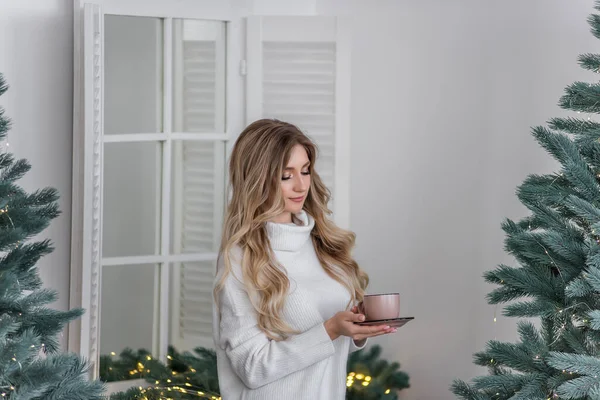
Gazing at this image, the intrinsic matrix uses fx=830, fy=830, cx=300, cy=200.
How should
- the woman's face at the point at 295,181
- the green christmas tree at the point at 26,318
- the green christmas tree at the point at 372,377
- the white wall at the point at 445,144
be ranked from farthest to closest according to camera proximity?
1. the green christmas tree at the point at 372,377
2. the white wall at the point at 445,144
3. the woman's face at the point at 295,181
4. the green christmas tree at the point at 26,318

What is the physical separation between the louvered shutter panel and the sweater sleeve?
0.95 meters

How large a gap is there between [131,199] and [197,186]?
0.25 meters

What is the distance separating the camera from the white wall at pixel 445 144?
2801 millimetres

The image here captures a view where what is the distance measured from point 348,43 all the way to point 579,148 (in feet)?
4.66

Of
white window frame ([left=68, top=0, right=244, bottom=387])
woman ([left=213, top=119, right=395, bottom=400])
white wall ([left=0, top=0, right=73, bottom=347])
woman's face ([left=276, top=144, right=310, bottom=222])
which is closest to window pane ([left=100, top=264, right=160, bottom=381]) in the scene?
white window frame ([left=68, top=0, right=244, bottom=387])

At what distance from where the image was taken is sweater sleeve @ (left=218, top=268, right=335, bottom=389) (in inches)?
86.9

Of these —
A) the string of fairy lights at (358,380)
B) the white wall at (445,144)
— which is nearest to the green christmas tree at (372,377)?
the string of fairy lights at (358,380)

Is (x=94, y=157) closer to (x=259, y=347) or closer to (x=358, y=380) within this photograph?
(x=259, y=347)

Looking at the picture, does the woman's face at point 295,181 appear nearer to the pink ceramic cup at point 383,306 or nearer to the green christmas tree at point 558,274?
the pink ceramic cup at point 383,306

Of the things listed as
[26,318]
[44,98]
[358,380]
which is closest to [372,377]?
[358,380]

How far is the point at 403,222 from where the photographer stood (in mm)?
3285

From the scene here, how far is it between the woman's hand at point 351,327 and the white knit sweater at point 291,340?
0.03 meters

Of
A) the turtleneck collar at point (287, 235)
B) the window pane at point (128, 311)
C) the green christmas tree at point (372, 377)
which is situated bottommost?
the green christmas tree at point (372, 377)

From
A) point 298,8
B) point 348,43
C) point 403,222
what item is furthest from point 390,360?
point 298,8
